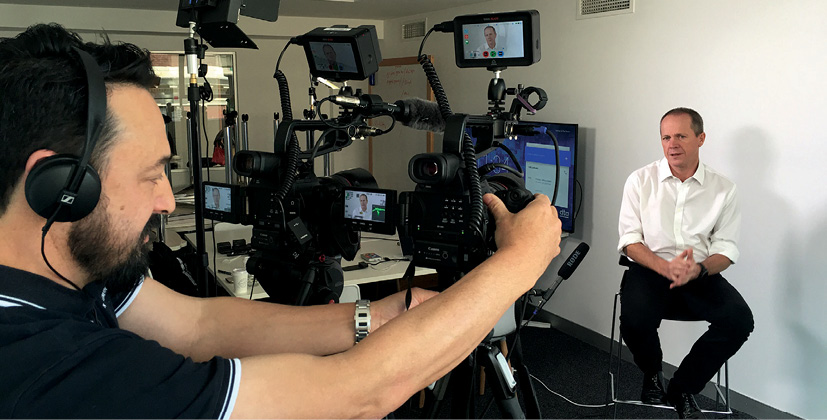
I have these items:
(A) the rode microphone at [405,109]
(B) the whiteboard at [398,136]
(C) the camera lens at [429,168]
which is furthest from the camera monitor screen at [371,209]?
(B) the whiteboard at [398,136]

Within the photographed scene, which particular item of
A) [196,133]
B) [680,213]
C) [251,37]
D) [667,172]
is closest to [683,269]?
[680,213]

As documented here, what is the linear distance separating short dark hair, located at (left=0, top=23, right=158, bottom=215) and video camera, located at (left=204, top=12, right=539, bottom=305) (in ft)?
2.47

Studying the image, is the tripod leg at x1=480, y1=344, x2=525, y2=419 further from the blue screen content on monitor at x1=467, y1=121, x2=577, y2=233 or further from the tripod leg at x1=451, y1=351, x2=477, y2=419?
the blue screen content on monitor at x1=467, y1=121, x2=577, y2=233

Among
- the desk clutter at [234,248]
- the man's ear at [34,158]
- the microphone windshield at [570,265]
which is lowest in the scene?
the desk clutter at [234,248]

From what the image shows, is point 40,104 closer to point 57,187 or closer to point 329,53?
point 57,187

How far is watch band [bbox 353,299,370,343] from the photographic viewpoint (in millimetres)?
1303

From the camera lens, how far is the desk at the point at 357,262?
3.12 metres

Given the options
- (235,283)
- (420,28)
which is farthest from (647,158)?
(420,28)

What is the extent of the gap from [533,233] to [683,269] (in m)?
2.31

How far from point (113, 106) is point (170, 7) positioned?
17.4ft

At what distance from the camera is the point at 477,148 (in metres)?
1.60

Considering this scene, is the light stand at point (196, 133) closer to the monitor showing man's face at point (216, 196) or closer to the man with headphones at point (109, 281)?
the monitor showing man's face at point (216, 196)

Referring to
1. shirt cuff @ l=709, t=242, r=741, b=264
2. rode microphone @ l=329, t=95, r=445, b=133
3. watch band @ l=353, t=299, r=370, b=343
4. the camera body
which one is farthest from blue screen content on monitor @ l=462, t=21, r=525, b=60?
shirt cuff @ l=709, t=242, r=741, b=264

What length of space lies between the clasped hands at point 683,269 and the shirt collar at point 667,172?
45 centimetres
